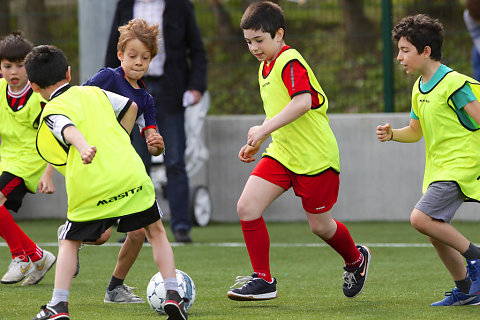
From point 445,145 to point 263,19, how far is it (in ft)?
3.89

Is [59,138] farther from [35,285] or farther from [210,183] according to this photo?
[210,183]

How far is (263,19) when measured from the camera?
5.20 m

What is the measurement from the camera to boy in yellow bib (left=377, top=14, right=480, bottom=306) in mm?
4828

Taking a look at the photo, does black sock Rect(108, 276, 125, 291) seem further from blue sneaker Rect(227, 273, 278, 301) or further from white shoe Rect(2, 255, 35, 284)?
white shoe Rect(2, 255, 35, 284)

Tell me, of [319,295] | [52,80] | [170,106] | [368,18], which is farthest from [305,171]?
[368,18]

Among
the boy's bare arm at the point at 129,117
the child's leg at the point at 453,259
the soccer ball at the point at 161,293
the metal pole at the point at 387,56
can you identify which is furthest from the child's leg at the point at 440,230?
the metal pole at the point at 387,56

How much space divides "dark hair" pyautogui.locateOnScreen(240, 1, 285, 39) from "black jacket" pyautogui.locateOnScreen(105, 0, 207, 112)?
109 inches

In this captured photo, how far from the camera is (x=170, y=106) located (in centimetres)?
799

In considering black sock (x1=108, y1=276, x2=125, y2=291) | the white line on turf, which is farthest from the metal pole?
black sock (x1=108, y1=276, x2=125, y2=291)

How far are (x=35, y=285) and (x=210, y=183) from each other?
4345mm

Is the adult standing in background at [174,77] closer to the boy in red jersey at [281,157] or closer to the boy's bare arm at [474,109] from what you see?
the boy in red jersey at [281,157]

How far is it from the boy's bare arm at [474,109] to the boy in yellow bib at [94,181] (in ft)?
5.34

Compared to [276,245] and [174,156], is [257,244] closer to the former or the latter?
[276,245]

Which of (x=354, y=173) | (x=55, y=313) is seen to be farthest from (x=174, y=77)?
(x=55, y=313)
